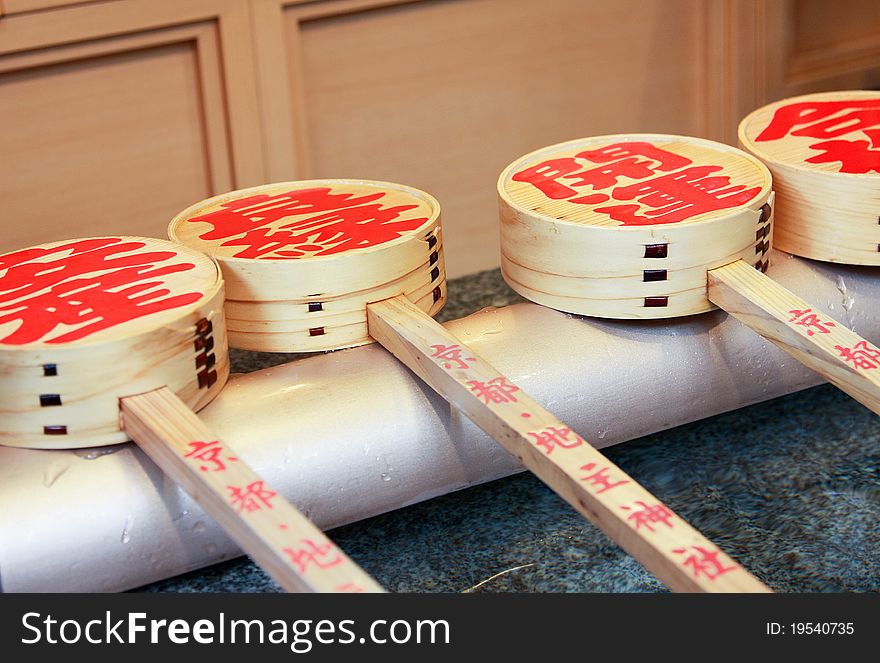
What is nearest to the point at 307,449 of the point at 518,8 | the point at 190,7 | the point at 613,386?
the point at 613,386

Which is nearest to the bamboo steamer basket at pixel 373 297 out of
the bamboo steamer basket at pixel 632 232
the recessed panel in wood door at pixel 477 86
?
the bamboo steamer basket at pixel 632 232

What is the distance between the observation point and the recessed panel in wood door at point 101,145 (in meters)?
1.98

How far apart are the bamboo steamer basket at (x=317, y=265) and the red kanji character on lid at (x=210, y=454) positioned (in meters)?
0.24

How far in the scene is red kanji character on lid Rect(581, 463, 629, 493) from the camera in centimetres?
108

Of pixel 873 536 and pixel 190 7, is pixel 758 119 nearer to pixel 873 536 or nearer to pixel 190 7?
pixel 873 536

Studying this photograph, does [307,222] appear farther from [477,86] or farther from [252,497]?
[477,86]

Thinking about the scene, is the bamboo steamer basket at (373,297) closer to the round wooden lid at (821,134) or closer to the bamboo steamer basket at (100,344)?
the bamboo steamer basket at (100,344)

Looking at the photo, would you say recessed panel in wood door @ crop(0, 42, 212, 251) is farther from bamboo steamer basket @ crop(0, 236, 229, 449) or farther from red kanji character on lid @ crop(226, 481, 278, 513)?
red kanji character on lid @ crop(226, 481, 278, 513)

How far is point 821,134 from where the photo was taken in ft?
5.36

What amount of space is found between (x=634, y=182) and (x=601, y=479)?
0.54m

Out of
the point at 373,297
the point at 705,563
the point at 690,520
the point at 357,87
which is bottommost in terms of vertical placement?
the point at 690,520

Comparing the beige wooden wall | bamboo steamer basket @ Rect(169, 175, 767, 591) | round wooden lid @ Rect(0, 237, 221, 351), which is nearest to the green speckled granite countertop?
bamboo steamer basket @ Rect(169, 175, 767, 591)

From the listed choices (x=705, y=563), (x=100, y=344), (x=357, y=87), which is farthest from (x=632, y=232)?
(x=357, y=87)
